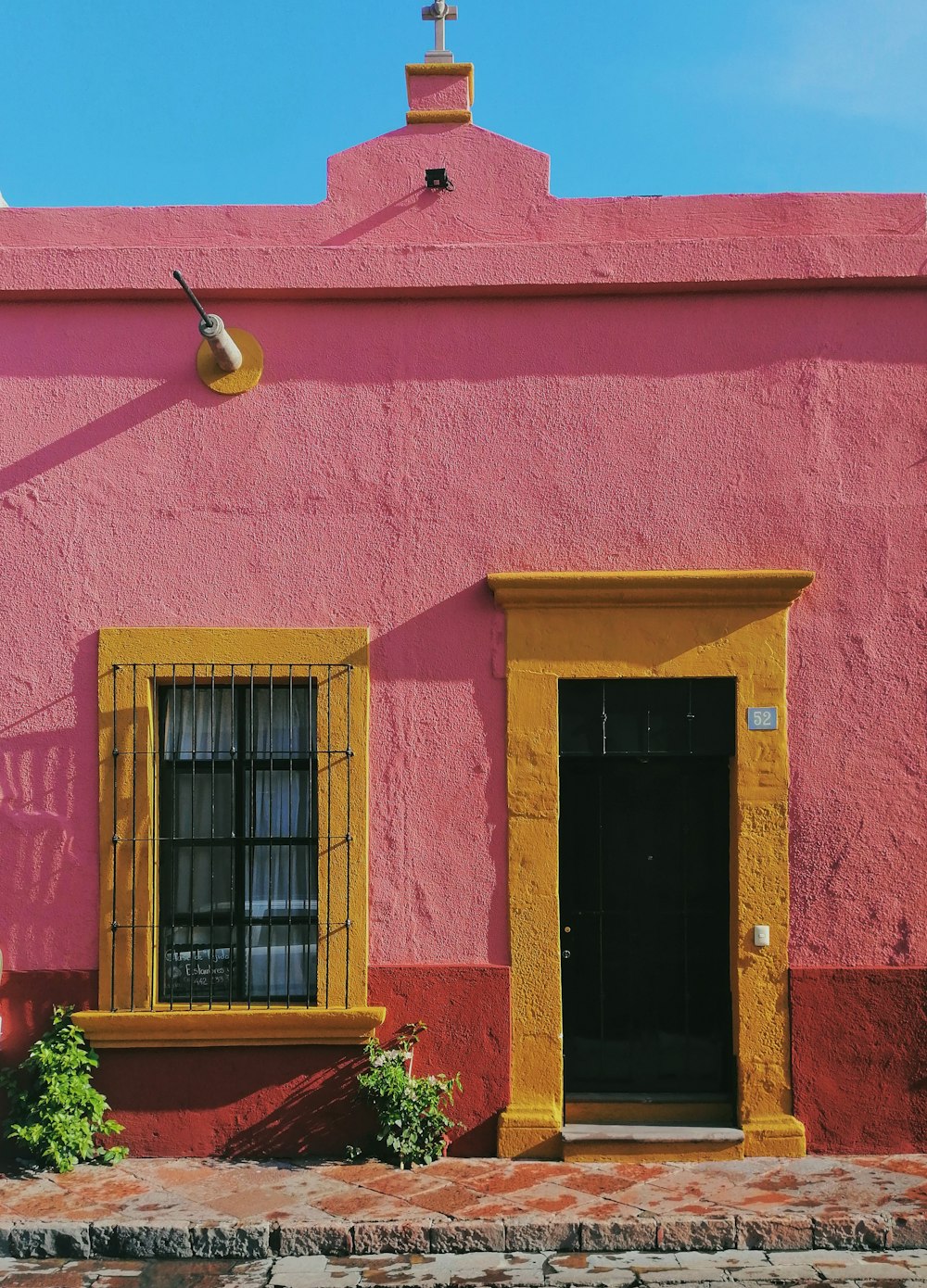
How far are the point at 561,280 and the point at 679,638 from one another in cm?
209

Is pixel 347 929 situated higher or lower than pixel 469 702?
lower

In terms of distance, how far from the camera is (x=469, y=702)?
257 inches

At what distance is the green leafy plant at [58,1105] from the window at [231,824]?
0.57 feet

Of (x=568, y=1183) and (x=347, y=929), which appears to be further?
(x=347, y=929)

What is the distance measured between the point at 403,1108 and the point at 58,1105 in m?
1.78

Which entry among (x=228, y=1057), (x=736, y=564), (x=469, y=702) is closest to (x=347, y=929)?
(x=228, y=1057)

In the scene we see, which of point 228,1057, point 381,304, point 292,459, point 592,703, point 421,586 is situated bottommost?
point 228,1057

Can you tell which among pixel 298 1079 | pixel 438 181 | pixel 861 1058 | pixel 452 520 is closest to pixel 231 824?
pixel 298 1079

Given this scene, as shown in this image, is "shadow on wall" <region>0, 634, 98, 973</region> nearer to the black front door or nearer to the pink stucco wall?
the pink stucco wall

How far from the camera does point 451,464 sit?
6.66m

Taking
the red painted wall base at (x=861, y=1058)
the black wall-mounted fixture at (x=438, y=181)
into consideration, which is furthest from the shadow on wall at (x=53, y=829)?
the red painted wall base at (x=861, y=1058)

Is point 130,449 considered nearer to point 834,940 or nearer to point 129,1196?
point 129,1196

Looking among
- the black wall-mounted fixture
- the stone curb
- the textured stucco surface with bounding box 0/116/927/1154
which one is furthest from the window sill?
the black wall-mounted fixture

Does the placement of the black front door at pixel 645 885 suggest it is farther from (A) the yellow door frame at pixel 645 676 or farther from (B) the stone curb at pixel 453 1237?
(B) the stone curb at pixel 453 1237
